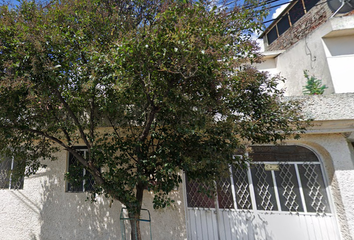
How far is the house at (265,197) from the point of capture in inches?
169

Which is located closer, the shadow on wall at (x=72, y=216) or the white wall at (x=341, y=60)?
the shadow on wall at (x=72, y=216)

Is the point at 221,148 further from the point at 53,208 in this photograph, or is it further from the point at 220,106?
the point at 53,208

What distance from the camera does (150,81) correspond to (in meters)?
2.92

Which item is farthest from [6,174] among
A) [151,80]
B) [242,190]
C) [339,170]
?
[339,170]

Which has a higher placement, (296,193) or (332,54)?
(332,54)

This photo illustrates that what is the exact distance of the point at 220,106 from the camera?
323 centimetres

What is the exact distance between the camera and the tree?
9.22 feet

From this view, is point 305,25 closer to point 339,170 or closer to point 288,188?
point 339,170

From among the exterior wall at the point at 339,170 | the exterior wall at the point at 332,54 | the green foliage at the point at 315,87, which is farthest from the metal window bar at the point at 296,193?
the exterior wall at the point at 332,54

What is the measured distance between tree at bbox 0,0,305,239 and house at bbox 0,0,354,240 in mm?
1349

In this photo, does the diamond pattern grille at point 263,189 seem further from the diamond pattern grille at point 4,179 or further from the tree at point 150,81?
the diamond pattern grille at point 4,179

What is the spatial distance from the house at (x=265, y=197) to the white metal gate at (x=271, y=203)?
0.8 inches

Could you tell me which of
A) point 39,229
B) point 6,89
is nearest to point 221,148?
point 6,89

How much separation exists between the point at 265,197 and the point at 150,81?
12.6ft
